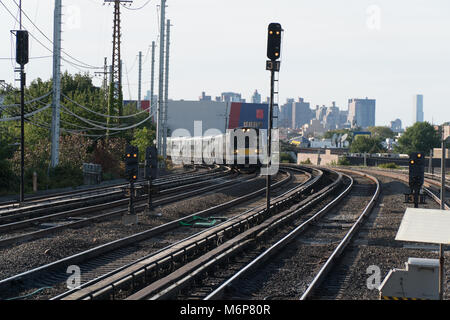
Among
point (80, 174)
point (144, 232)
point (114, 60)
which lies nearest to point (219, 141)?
point (80, 174)

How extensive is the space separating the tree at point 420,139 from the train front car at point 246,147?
82.1 m

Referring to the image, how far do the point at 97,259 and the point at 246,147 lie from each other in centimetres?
2562

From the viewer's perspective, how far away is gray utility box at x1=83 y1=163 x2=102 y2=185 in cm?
3518

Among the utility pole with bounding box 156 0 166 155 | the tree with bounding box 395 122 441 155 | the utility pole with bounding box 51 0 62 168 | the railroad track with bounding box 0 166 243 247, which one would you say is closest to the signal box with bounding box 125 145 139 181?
the railroad track with bounding box 0 166 243 247

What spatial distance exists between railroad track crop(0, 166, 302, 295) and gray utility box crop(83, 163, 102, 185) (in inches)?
686

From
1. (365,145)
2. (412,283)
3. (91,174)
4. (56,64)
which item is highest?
(56,64)

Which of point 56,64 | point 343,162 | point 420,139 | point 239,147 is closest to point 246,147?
point 239,147

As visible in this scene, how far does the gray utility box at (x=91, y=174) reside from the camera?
35.2m

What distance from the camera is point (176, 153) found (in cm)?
5947

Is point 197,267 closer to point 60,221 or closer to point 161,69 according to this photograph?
point 60,221

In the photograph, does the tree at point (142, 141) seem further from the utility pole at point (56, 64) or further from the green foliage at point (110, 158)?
the utility pole at point (56, 64)

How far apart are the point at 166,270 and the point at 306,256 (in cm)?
365

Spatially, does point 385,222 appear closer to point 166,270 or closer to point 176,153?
point 166,270

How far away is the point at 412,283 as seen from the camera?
Result: 364 inches
